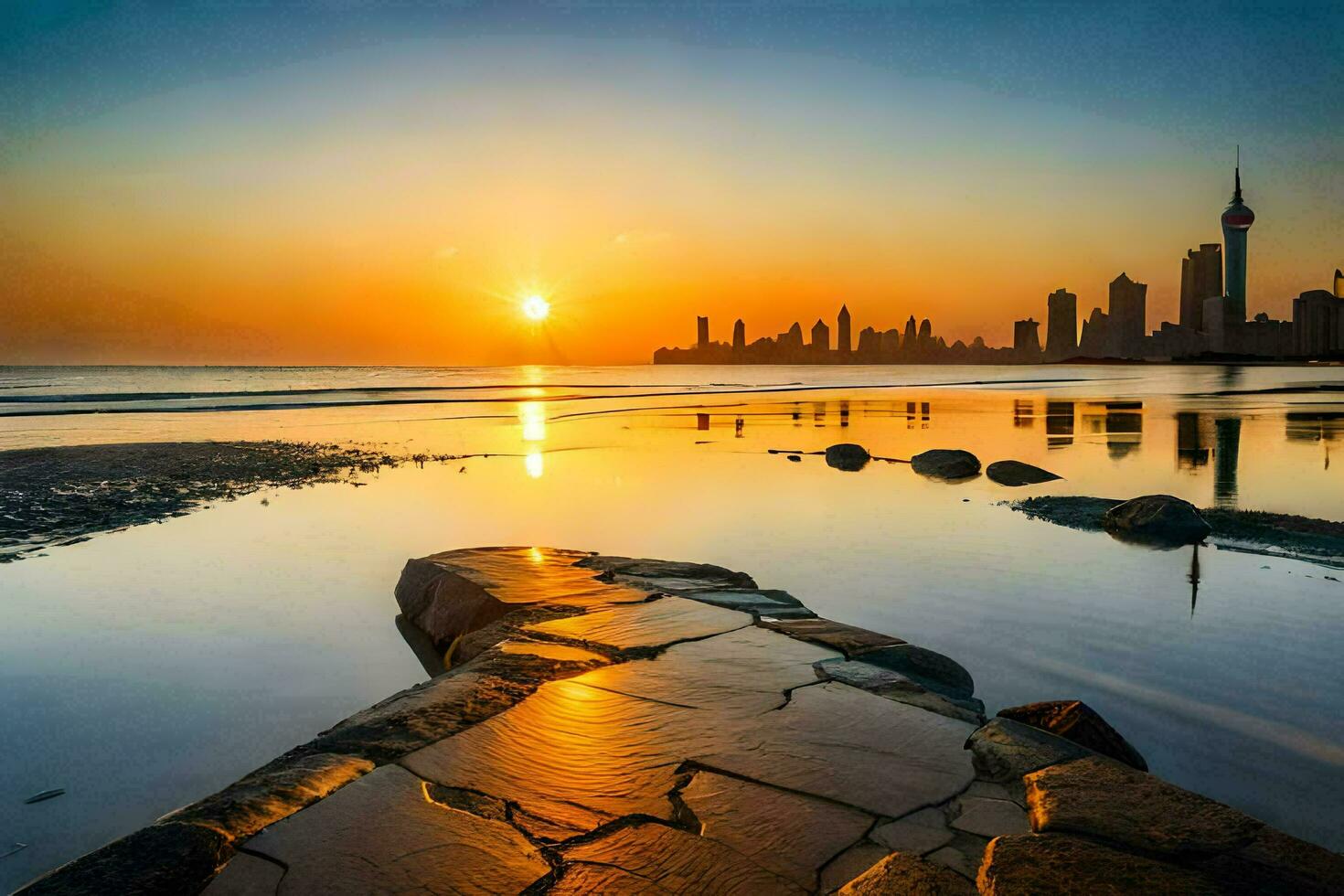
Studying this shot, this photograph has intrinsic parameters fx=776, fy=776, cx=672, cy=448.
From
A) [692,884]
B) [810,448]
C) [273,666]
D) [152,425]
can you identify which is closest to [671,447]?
[810,448]

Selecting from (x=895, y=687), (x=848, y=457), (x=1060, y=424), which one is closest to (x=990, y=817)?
(x=895, y=687)

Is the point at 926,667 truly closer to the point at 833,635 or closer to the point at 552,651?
the point at 833,635

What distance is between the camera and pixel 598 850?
106 inches

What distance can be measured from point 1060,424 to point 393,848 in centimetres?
2591

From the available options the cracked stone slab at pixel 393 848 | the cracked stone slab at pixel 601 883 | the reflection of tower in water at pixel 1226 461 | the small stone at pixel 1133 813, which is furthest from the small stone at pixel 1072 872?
the reflection of tower in water at pixel 1226 461

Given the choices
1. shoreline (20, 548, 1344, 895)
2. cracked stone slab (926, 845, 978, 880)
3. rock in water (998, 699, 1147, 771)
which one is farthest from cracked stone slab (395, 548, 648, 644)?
cracked stone slab (926, 845, 978, 880)

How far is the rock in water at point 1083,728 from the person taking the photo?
3.62 metres

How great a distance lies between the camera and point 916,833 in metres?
2.78

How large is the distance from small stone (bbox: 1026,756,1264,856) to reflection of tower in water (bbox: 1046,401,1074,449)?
16920mm

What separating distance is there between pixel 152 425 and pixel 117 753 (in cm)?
2820

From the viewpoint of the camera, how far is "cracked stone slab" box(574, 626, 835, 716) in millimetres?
4020

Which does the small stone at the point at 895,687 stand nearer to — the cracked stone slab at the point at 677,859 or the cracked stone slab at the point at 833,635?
the cracked stone slab at the point at 833,635

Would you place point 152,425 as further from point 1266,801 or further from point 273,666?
point 1266,801

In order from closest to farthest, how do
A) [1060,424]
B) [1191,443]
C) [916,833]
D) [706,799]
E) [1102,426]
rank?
[916,833] < [706,799] < [1191,443] < [1102,426] < [1060,424]
